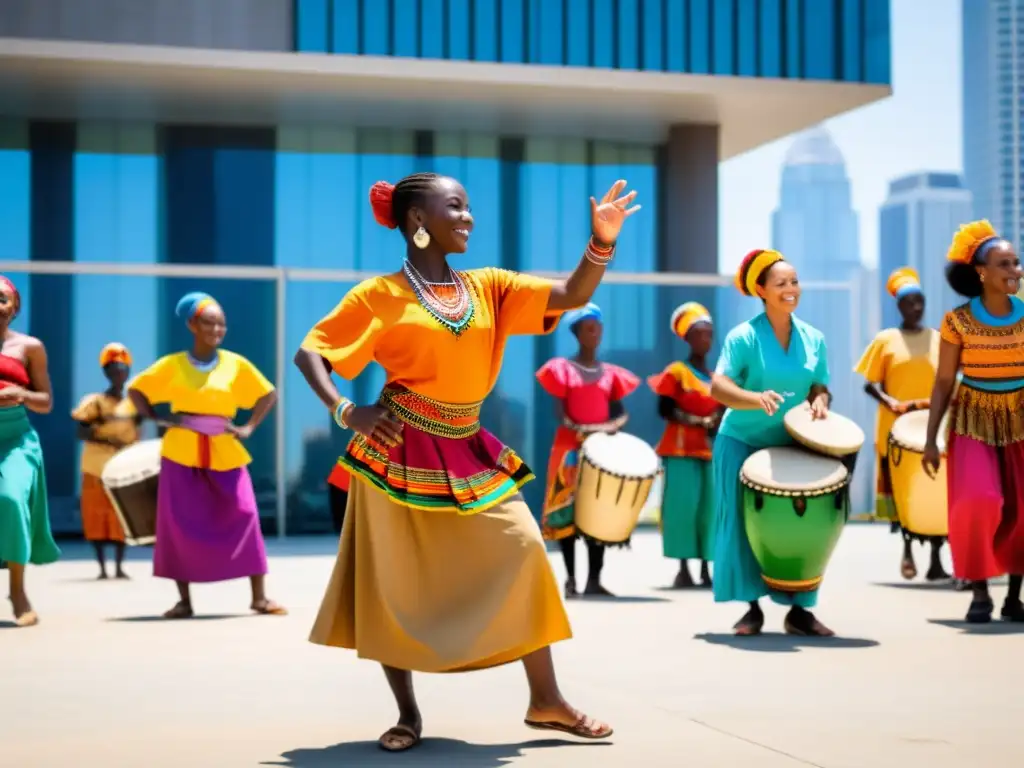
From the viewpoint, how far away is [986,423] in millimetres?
9500

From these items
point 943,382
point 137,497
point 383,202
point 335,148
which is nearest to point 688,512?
point 943,382

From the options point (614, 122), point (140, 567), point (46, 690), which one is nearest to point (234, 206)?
point (614, 122)

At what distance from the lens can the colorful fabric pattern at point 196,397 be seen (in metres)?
10.7

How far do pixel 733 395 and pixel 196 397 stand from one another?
11.5 feet

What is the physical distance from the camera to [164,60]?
18.7 m

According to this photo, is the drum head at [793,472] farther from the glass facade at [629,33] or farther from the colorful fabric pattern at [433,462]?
the glass facade at [629,33]

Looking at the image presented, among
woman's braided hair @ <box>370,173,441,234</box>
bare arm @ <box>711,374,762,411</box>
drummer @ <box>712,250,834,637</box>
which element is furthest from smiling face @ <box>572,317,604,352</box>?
woman's braided hair @ <box>370,173,441,234</box>

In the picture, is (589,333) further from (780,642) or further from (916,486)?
(780,642)

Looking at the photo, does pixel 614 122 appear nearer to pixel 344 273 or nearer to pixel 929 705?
pixel 344 273

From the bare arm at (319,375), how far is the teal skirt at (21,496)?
4.33 meters

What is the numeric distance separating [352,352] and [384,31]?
14.4 metres

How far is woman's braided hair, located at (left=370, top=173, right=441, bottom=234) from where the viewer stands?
6156 millimetres

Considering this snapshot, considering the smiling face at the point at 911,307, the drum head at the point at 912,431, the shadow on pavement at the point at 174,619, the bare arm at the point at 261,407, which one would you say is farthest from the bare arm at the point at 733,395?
the smiling face at the point at 911,307

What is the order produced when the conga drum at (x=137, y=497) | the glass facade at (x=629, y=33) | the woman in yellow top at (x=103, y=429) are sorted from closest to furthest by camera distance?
the conga drum at (x=137, y=497), the woman in yellow top at (x=103, y=429), the glass facade at (x=629, y=33)
